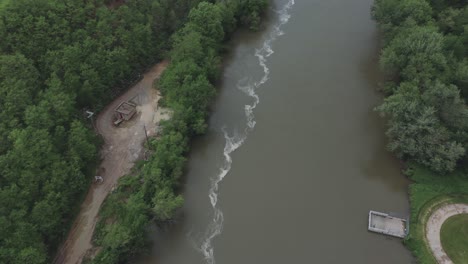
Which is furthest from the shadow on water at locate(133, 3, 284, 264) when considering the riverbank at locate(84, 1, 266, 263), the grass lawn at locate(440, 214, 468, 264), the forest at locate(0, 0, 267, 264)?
the grass lawn at locate(440, 214, 468, 264)

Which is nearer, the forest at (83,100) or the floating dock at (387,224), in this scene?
the forest at (83,100)

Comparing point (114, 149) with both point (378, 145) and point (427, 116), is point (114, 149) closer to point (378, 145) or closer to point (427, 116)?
point (378, 145)

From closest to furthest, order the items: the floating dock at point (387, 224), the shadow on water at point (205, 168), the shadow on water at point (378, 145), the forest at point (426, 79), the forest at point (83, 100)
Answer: the forest at point (83, 100), the floating dock at point (387, 224), the shadow on water at point (205, 168), the forest at point (426, 79), the shadow on water at point (378, 145)

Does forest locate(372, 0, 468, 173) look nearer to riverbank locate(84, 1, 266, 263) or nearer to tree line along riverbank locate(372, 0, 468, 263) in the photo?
tree line along riverbank locate(372, 0, 468, 263)

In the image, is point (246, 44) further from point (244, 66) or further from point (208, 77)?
point (208, 77)

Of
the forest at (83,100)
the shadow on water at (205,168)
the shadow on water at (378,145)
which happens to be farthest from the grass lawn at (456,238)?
the forest at (83,100)

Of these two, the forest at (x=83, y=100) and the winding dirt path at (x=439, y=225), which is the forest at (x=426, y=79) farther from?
the forest at (x=83, y=100)

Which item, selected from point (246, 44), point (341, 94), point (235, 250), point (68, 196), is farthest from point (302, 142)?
point (68, 196)
